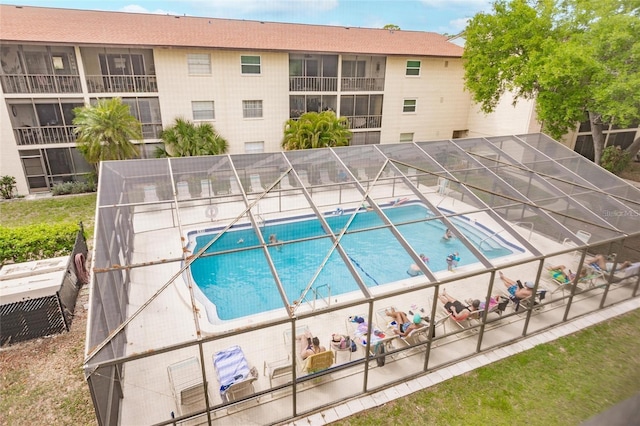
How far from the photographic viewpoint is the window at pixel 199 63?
1880 cm

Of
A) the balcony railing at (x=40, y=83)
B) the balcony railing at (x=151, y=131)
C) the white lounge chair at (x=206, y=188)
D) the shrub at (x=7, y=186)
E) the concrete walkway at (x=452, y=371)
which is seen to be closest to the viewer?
the concrete walkway at (x=452, y=371)

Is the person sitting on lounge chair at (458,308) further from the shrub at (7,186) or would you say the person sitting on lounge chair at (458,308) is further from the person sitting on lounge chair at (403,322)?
the shrub at (7,186)

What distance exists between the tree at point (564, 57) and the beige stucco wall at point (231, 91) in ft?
34.7

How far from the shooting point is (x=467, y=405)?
6707 mm

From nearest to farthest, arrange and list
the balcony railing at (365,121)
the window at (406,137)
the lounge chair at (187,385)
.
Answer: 1. the lounge chair at (187,385)
2. the balcony railing at (365,121)
3. the window at (406,137)

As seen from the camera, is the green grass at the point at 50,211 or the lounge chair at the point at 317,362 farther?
the green grass at the point at 50,211

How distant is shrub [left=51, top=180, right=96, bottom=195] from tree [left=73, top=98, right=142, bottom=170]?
2.53 metres

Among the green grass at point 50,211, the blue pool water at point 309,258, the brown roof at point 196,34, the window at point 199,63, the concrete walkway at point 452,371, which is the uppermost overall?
the brown roof at point 196,34

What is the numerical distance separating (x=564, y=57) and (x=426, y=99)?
401 inches

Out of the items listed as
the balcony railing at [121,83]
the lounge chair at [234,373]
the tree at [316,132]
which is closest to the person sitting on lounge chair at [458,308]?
the lounge chair at [234,373]

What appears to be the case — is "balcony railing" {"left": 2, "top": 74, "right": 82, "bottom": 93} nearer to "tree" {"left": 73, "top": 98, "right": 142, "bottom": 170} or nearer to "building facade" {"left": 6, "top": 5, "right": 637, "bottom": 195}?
"building facade" {"left": 6, "top": 5, "right": 637, "bottom": 195}

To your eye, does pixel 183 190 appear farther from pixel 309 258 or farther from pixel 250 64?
pixel 250 64

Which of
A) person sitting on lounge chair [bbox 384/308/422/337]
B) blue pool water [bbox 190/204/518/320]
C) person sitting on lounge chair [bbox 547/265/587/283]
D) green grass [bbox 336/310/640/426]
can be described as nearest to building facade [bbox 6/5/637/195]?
blue pool water [bbox 190/204/518/320]

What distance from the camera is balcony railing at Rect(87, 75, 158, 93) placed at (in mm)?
17672
